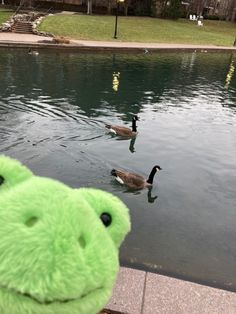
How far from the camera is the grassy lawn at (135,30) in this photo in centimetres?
4319

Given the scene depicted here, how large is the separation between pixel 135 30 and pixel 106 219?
1937 inches

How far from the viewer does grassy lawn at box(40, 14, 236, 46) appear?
4319 cm

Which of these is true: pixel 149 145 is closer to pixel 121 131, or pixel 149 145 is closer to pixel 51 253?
pixel 121 131

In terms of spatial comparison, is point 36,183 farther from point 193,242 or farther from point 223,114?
point 223,114

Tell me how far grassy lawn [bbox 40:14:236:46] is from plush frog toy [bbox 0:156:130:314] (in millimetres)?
40294

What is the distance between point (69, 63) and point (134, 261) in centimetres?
2248

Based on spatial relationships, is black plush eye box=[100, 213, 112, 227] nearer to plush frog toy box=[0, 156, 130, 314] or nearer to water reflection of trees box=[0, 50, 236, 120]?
plush frog toy box=[0, 156, 130, 314]

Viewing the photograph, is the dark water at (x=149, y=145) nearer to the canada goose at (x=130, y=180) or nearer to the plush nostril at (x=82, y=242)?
the canada goose at (x=130, y=180)

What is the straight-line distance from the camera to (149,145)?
45.4 feet

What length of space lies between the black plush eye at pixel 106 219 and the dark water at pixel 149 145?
15.7 feet

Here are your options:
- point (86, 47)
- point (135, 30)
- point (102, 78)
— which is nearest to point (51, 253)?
point (102, 78)

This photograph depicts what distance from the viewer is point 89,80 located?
22859mm

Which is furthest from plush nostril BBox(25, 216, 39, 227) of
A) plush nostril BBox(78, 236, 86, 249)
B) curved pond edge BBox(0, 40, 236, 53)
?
curved pond edge BBox(0, 40, 236, 53)

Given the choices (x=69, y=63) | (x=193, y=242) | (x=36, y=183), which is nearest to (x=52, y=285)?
(x=36, y=183)
